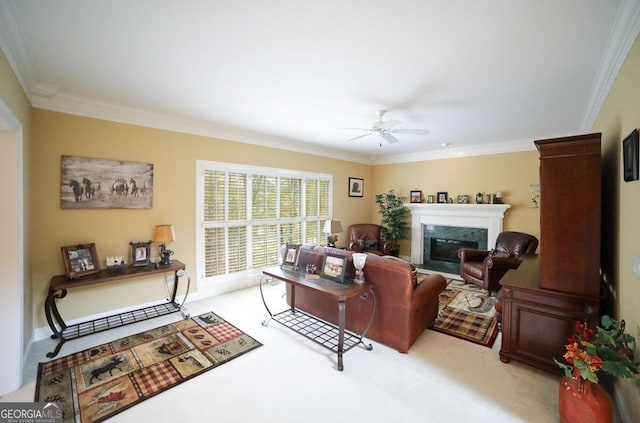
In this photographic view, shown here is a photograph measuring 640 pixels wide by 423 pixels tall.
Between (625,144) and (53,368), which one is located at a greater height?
(625,144)

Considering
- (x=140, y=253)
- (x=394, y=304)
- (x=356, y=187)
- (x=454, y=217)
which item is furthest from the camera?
(x=356, y=187)

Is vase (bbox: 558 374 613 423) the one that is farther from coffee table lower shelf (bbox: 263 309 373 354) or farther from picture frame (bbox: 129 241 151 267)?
picture frame (bbox: 129 241 151 267)

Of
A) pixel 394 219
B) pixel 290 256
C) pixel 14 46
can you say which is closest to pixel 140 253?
pixel 290 256

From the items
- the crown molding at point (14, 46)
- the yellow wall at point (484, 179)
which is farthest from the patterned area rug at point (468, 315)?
the crown molding at point (14, 46)

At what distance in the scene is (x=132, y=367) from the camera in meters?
2.52

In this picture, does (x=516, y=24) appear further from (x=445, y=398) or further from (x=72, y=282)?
(x=72, y=282)

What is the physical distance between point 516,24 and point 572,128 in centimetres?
372

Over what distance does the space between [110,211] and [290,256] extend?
2.38 metres

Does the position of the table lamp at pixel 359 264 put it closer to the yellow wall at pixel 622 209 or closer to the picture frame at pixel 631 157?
the yellow wall at pixel 622 209

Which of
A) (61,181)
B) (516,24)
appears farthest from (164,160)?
(516,24)

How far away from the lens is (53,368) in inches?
97.0

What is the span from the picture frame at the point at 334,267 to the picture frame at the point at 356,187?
12.8ft

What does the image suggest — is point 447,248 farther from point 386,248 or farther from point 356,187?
point 356,187

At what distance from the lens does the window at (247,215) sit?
14.1 feet
